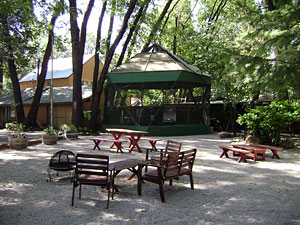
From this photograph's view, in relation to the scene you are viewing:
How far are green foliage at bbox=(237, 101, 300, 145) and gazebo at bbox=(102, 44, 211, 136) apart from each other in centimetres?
594

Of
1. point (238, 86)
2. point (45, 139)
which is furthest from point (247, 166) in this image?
point (45, 139)

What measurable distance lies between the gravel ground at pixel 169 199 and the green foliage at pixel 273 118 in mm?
3693

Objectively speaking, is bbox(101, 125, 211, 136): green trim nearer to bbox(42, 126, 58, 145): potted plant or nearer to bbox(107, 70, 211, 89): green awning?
bbox(107, 70, 211, 89): green awning

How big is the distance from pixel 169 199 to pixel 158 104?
1375 cm

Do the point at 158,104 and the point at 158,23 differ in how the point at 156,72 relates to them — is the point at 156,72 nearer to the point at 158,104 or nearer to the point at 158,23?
the point at 158,104

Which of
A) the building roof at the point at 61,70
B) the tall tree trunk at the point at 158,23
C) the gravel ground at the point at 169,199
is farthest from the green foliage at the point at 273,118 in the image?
the building roof at the point at 61,70

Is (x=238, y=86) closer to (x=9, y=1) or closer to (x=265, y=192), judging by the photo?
(x=265, y=192)

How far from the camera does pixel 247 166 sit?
27.3ft

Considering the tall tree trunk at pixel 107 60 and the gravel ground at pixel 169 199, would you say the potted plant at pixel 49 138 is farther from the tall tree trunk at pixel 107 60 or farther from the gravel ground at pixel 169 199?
the tall tree trunk at pixel 107 60

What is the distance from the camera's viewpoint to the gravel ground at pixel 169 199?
423 centimetres

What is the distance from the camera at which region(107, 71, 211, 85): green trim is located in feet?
55.1

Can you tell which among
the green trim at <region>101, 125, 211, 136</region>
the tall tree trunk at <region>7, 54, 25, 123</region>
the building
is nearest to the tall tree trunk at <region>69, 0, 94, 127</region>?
the green trim at <region>101, 125, 211, 136</region>

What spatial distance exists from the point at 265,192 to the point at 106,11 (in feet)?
59.9

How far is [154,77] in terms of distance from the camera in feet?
56.2
